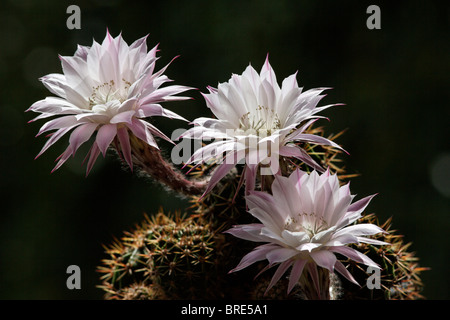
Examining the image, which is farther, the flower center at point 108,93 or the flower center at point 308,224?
the flower center at point 108,93

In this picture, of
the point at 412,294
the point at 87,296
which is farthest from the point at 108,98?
the point at 87,296

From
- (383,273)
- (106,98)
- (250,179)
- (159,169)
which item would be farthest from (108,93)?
(383,273)

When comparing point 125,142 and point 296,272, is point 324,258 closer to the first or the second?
point 296,272

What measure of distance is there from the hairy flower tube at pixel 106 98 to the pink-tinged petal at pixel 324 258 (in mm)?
245

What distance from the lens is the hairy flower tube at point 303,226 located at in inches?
25.4

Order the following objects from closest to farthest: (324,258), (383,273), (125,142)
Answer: (324,258) → (125,142) → (383,273)

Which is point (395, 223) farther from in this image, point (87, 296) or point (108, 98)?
point (108, 98)

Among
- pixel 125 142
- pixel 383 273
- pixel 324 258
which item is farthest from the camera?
pixel 383 273

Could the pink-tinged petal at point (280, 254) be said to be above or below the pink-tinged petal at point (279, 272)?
above

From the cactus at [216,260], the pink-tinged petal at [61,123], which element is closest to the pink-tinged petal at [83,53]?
the pink-tinged petal at [61,123]

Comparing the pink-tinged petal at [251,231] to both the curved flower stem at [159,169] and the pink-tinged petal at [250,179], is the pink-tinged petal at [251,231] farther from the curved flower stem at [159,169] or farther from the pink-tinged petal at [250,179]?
the curved flower stem at [159,169]

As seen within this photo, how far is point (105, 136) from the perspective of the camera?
0.72 metres

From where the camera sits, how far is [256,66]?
1910mm

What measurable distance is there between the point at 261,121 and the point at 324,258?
0.69 feet
